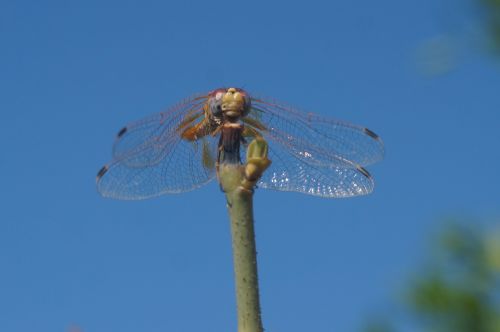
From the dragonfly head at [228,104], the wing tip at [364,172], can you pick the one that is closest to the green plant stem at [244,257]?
the dragonfly head at [228,104]

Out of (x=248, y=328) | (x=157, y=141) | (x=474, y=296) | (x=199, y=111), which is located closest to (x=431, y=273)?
(x=474, y=296)

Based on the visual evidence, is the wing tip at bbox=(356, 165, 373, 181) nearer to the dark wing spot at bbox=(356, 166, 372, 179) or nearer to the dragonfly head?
the dark wing spot at bbox=(356, 166, 372, 179)

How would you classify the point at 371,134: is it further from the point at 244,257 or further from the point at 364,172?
the point at 244,257

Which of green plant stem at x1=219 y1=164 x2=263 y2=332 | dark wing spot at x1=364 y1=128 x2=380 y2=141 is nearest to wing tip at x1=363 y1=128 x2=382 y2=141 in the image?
dark wing spot at x1=364 y1=128 x2=380 y2=141

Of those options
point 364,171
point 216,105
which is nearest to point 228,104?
point 216,105

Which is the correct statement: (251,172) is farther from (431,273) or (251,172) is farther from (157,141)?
(431,273)
